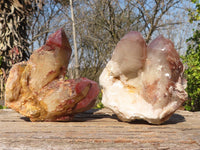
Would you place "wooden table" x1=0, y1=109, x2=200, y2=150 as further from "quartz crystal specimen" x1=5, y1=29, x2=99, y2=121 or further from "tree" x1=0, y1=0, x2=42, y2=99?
"tree" x1=0, y1=0, x2=42, y2=99

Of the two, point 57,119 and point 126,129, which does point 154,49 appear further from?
point 57,119

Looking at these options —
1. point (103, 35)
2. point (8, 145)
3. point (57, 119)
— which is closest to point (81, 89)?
point (57, 119)

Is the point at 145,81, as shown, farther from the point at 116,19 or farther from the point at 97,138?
the point at 116,19

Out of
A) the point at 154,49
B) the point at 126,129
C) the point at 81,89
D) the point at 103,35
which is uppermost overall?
the point at 103,35

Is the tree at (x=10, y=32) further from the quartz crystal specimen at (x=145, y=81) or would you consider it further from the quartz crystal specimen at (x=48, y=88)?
the quartz crystal specimen at (x=145, y=81)

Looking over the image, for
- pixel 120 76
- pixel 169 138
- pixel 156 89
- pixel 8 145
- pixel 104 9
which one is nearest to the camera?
pixel 8 145

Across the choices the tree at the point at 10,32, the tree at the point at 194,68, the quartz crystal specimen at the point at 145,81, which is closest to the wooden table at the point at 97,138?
the quartz crystal specimen at the point at 145,81
